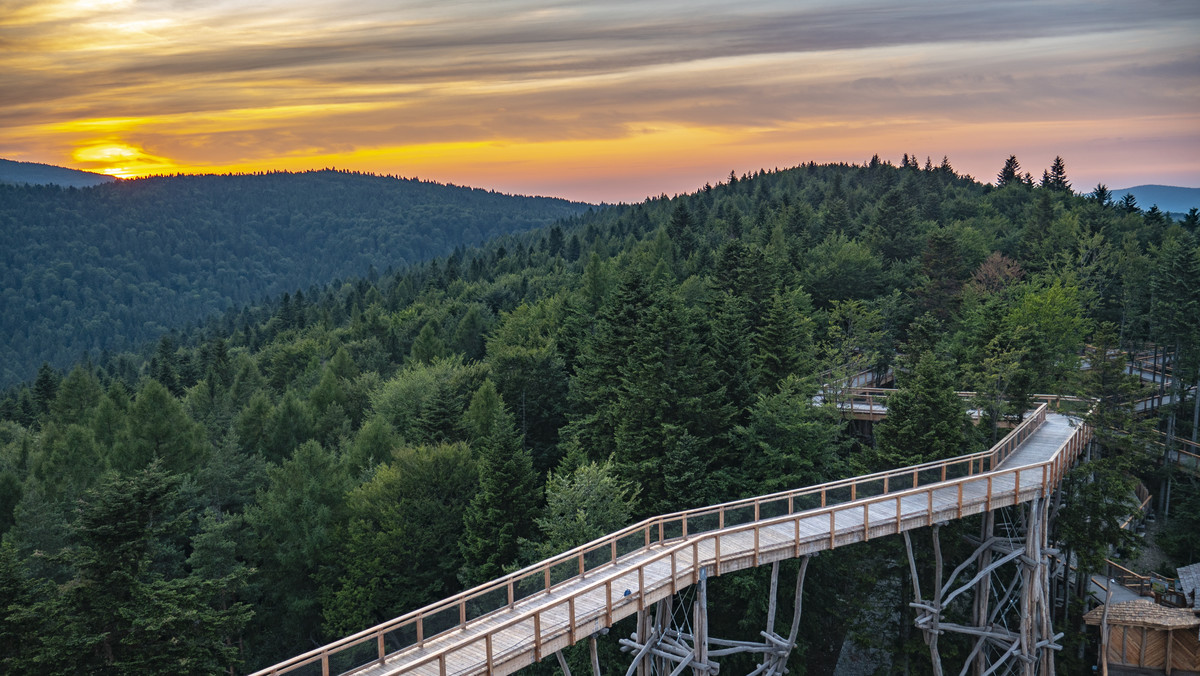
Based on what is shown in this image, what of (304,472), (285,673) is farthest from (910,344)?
(285,673)

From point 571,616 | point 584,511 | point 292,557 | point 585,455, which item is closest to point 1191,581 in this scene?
point 585,455

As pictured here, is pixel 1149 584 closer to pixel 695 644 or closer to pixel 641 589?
pixel 695 644

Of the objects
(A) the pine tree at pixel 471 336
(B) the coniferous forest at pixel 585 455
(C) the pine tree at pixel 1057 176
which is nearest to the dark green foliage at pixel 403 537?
(B) the coniferous forest at pixel 585 455

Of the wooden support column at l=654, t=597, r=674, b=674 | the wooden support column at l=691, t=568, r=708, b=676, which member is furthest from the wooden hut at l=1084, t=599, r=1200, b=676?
the wooden support column at l=691, t=568, r=708, b=676

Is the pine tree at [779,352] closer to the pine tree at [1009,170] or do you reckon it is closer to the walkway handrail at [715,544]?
the walkway handrail at [715,544]

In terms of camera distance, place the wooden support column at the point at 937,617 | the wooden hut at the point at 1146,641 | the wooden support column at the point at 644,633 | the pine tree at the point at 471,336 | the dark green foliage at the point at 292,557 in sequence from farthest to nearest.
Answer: the pine tree at the point at 471,336
the dark green foliage at the point at 292,557
the wooden hut at the point at 1146,641
the wooden support column at the point at 937,617
the wooden support column at the point at 644,633

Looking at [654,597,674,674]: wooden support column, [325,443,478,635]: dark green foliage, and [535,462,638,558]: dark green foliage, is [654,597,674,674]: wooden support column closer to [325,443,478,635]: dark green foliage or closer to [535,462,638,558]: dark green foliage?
[535,462,638,558]: dark green foliage

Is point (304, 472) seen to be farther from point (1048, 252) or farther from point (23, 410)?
point (23, 410)

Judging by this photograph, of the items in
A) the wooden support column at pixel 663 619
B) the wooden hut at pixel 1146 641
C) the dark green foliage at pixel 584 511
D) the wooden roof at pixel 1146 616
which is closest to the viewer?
the wooden support column at pixel 663 619
